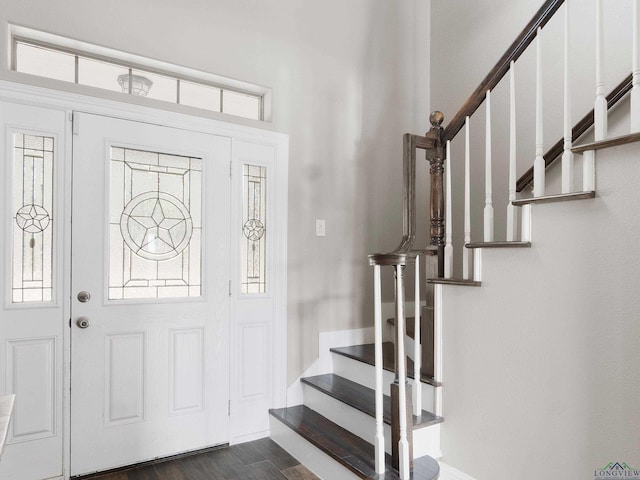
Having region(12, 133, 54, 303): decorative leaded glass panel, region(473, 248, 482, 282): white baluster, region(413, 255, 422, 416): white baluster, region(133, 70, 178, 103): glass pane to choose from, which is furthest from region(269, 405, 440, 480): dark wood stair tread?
region(133, 70, 178, 103): glass pane

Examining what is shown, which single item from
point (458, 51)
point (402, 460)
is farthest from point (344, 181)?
point (402, 460)

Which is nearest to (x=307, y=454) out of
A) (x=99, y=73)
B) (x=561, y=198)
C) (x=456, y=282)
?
(x=456, y=282)

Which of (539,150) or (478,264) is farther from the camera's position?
(478,264)

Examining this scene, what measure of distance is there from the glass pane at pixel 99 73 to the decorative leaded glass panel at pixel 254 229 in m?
0.92

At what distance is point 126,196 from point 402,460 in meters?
2.09

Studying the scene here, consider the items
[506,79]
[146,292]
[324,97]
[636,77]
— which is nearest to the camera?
[636,77]

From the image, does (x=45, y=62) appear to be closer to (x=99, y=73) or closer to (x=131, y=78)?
(x=99, y=73)

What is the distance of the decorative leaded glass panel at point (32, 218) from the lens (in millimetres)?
2320

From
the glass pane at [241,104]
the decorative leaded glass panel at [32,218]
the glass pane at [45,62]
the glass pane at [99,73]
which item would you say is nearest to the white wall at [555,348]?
the glass pane at [241,104]

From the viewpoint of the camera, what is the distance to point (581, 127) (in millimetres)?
1995

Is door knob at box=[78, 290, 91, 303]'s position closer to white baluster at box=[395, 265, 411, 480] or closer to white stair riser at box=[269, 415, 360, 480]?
white stair riser at box=[269, 415, 360, 480]

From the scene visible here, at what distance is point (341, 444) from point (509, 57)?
223 cm

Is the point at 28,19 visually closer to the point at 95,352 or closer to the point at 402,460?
the point at 95,352

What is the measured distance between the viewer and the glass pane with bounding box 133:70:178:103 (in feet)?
→ 9.00
